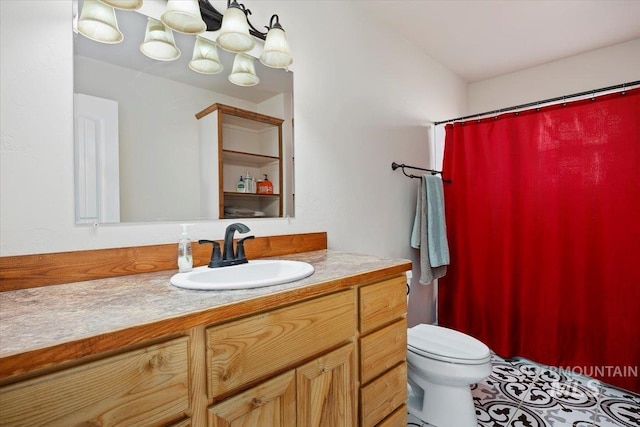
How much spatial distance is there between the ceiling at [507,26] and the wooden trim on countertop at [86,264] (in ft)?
5.93

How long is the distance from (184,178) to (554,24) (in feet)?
8.24

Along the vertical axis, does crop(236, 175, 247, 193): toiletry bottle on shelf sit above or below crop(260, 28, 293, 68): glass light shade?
below

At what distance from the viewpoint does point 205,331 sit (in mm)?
705

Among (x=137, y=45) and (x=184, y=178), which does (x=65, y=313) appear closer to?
(x=184, y=178)

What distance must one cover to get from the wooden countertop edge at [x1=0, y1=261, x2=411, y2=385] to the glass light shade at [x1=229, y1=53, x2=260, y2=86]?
99 cm

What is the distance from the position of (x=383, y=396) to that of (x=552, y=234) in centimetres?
166

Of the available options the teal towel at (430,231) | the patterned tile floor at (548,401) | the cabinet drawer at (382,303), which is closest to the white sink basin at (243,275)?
the cabinet drawer at (382,303)

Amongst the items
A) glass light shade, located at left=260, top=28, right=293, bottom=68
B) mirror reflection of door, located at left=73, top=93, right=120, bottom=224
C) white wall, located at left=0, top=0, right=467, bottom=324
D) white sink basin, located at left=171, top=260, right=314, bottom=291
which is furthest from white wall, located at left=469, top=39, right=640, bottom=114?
mirror reflection of door, located at left=73, top=93, right=120, bottom=224

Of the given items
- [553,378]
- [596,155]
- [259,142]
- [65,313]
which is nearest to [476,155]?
[596,155]

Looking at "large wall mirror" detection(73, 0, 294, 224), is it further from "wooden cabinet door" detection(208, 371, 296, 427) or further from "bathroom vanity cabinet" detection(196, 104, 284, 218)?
"wooden cabinet door" detection(208, 371, 296, 427)

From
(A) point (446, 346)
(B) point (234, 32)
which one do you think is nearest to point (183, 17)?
(B) point (234, 32)

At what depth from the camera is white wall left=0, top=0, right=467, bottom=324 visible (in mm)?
918

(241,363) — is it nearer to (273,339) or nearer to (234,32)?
(273,339)

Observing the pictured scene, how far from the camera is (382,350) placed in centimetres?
115
